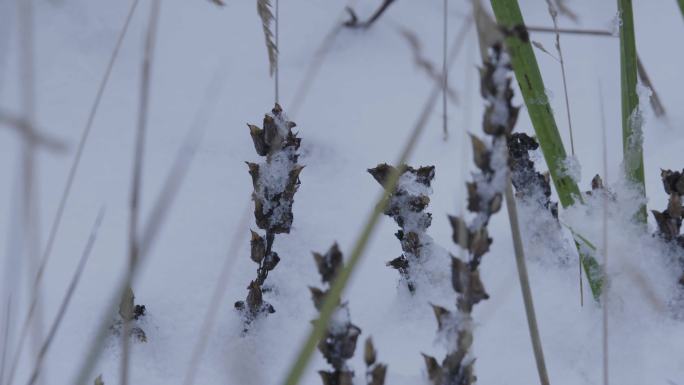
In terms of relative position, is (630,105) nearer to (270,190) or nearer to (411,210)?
(411,210)

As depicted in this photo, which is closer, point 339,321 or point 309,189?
point 339,321

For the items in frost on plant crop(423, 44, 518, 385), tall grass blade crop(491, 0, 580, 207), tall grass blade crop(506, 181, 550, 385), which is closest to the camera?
frost on plant crop(423, 44, 518, 385)

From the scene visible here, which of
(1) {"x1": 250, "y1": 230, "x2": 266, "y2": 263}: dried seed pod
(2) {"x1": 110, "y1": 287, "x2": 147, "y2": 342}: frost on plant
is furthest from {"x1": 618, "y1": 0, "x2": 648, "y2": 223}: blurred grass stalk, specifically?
(2) {"x1": 110, "y1": 287, "x2": 147, "y2": 342}: frost on plant

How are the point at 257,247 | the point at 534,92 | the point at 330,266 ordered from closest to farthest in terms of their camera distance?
the point at 330,266 < the point at 534,92 < the point at 257,247

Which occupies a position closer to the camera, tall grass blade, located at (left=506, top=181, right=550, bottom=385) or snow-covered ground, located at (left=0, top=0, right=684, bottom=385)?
tall grass blade, located at (left=506, top=181, right=550, bottom=385)

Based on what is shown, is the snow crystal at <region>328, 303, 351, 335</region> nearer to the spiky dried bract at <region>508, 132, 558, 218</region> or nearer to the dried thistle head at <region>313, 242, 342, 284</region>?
the dried thistle head at <region>313, 242, 342, 284</region>

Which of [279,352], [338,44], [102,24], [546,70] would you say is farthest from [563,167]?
[102,24]

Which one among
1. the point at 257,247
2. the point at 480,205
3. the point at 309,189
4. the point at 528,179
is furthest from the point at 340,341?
the point at 309,189
